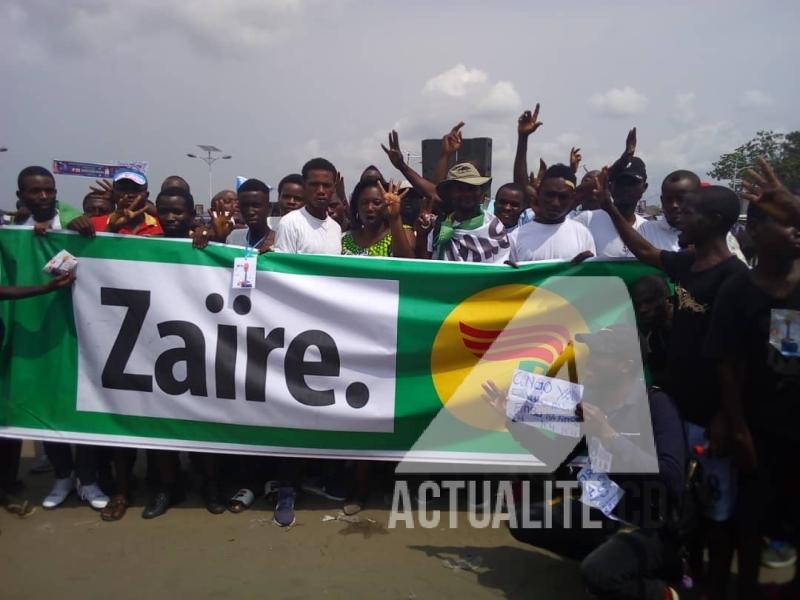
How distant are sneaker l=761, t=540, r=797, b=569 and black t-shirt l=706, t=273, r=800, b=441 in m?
0.67

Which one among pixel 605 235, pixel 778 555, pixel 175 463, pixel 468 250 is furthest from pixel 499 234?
pixel 175 463

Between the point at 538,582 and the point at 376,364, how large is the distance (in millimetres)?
1572

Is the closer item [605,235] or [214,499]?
[214,499]

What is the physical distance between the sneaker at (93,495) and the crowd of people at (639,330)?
13mm

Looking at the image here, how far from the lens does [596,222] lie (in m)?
4.66

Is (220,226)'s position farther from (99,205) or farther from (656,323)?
A: (656,323)

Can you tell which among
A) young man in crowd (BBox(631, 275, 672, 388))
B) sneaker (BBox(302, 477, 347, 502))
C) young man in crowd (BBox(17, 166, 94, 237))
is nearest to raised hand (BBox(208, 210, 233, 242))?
young man in crowd (BBox(17, 166, 94, 237))

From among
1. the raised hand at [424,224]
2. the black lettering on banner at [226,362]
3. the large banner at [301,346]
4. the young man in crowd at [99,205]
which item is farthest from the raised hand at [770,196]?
the young man in crowd at [99,205]

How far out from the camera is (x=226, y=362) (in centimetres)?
412

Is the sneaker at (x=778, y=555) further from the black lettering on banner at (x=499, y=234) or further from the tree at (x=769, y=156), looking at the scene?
the tree at (x=769, y=156)

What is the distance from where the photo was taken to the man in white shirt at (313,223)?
4609 mm

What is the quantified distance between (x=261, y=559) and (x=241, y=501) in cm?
69

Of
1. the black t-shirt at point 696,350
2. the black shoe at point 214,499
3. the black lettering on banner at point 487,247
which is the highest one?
the black lettering on banner at point 487,247

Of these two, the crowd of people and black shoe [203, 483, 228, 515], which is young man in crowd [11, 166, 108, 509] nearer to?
the crowd of people
